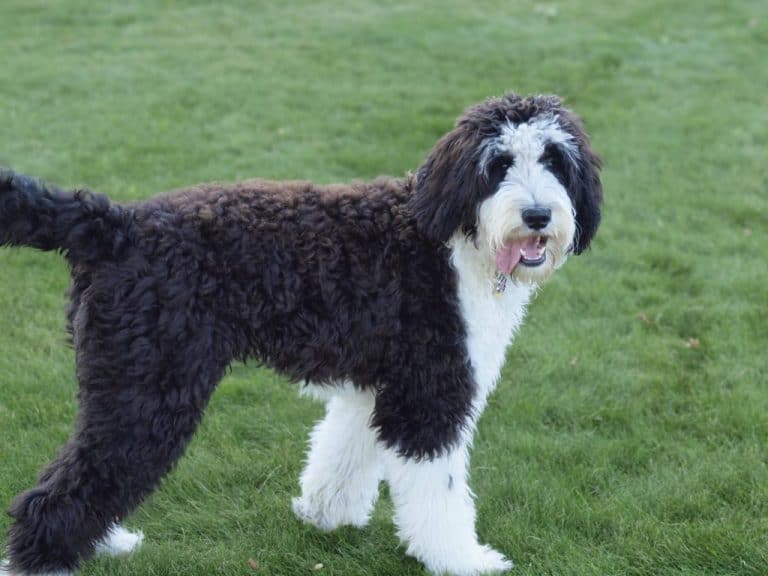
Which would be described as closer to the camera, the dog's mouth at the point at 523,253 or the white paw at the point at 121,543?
the dog's mouth at the point at 523,253

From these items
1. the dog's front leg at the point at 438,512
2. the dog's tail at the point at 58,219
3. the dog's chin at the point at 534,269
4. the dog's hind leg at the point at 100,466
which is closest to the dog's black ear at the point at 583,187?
the dog's chin at the point at 534,269

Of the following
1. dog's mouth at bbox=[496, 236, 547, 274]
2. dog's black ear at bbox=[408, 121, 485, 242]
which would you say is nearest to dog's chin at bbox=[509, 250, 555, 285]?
dog's mouth at bbox=[496, 236, 547, 274]

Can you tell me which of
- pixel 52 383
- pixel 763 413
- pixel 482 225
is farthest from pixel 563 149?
pixel 52 383

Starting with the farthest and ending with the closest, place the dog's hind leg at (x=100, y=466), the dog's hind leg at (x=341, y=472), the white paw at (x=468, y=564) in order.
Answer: the dog's hind leg at (x=341, y=472), the white paw at (x=468, y=564), the dog's hind leg at (x=100, y=466)

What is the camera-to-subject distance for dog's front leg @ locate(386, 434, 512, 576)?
3.85 metres

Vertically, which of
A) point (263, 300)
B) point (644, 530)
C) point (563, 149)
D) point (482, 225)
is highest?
point (563, 149)

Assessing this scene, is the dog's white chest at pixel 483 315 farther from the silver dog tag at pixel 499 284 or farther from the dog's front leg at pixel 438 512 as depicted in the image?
the dog's front leg at pixel 438 512

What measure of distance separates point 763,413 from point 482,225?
2415 millimetres

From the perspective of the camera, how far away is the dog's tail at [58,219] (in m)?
3.27

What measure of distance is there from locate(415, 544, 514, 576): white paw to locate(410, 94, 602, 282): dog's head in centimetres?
122

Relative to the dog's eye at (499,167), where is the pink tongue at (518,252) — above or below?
below

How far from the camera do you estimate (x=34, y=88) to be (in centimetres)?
991

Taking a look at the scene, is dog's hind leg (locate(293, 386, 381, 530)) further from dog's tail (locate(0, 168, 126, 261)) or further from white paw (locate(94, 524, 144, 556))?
dog's tail (locate(0, 168, 126, 261))

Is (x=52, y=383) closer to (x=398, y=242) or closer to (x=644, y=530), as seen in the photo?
(x=398, y=242)
